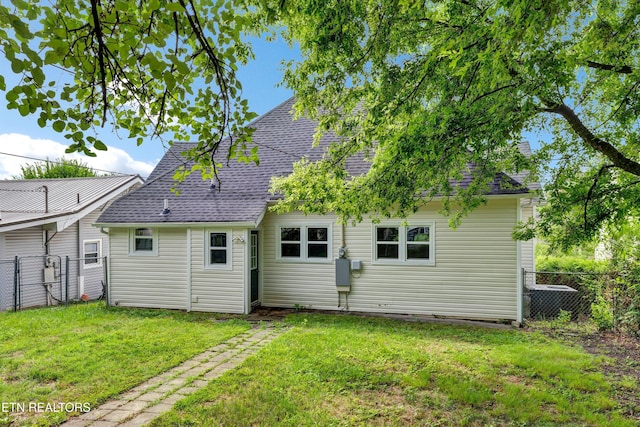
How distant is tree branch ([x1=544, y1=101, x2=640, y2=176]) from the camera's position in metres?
5.34

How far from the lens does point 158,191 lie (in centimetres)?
1176

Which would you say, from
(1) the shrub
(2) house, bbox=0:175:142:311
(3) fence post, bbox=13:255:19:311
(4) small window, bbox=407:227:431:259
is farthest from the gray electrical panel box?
(3) fence post, bbox=13:255:19:311

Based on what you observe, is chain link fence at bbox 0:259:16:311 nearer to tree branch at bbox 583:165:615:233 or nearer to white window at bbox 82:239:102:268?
white window at bbox 82:239:102:268

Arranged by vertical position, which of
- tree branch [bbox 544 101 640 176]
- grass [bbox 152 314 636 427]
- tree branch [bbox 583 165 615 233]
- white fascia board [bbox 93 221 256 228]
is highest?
tree branch [bbox 544 101 640 176]

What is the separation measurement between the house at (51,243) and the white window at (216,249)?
18.1ft

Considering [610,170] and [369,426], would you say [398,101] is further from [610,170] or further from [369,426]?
[369,426]

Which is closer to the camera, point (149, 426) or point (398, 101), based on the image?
point (149, 426)

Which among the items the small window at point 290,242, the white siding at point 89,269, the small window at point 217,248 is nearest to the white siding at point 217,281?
the small window at point 217,248

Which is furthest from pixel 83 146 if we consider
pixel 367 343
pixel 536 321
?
pixel 536 321

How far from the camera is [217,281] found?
33.4 ft

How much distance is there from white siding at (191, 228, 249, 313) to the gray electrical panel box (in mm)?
2457

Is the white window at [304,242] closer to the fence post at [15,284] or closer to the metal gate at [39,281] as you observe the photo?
the fence post at [15,284]

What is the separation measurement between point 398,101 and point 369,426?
412 cm

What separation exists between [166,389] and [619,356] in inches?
291
